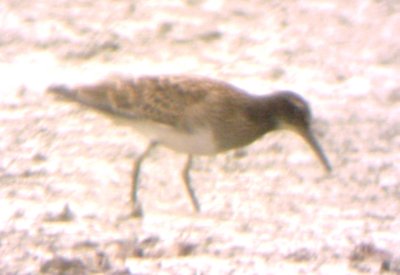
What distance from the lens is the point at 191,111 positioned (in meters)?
8.55

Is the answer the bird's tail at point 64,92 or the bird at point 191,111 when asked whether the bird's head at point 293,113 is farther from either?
the bird's tail at point 64,92

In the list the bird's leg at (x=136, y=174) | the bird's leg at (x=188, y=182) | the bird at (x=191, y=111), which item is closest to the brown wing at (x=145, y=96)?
the bird at (x=191, y=111)

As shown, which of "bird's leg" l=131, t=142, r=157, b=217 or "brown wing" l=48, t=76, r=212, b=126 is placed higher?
"brown wing" l=48, t=76, r=212, b=126

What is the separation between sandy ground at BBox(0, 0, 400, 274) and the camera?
7.62 metres

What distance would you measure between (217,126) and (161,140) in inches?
17.1

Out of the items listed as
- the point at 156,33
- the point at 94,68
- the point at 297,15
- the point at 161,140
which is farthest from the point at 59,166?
the point at 297,15

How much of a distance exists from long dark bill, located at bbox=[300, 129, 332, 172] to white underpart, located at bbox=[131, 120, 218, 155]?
703 millimetres

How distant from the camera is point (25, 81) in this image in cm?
1046

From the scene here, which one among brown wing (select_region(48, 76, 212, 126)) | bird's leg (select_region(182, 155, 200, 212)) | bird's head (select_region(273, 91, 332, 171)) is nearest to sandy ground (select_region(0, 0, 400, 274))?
bird's leg (select_region(182, 155, 200, 212))

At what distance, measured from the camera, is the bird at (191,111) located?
28.0ft

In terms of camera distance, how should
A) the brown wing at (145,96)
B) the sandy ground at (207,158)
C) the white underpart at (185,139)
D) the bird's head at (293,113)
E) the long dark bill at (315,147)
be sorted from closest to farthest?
the sandy ground at (207,158)
the white underpart at (185,139)
the brown wing at (145,96)
the bird's head at (293,113)
the long dark bill at (315,147)

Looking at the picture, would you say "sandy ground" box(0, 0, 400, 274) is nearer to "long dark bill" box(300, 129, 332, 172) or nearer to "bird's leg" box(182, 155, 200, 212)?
"bird's leg" box(182, 155, 200, 212)

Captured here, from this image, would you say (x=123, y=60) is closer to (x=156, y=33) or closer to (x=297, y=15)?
(x=156, y=33)

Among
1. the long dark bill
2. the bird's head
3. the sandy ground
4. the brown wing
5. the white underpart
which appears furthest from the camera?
the long dark bill
